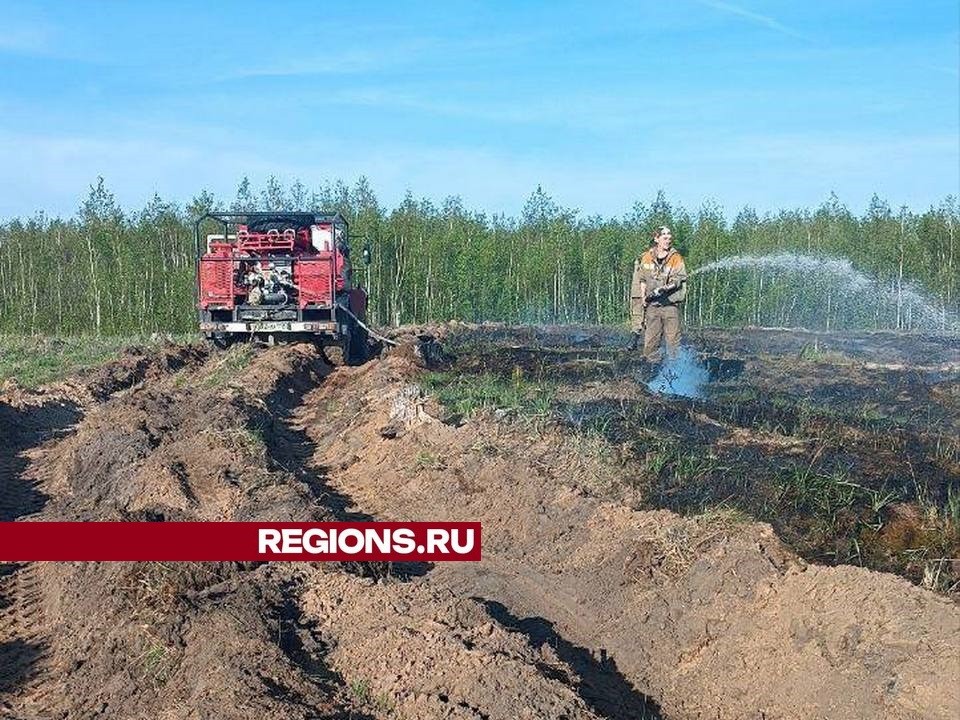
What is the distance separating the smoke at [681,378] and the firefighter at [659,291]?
0.32 meters

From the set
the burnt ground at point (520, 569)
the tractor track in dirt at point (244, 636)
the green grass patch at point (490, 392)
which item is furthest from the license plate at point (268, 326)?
the tractor track in dirt at point (244, 636)

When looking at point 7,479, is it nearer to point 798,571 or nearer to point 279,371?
point 279,371

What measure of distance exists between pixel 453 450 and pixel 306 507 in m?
1.88

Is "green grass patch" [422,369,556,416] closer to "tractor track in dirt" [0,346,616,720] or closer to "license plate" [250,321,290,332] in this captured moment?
"tractor track in dirt" [0,346,616,720]

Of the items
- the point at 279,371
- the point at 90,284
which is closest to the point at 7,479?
the point at 279,371

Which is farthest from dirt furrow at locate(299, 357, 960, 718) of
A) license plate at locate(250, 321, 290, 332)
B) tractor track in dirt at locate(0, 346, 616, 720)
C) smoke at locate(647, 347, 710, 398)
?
license plate at locate(250, 321, 290, 332)

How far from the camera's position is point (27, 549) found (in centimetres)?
780

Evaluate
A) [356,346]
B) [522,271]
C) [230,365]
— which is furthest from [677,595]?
[522,271]

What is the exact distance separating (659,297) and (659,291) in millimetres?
363

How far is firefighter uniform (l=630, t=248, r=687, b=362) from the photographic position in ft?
48.4

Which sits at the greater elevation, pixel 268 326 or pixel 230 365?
pixel 268 326

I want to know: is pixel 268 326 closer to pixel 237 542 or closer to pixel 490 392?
pixel 490 392

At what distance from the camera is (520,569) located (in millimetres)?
7242

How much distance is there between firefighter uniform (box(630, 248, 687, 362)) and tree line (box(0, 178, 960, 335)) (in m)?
19.2
